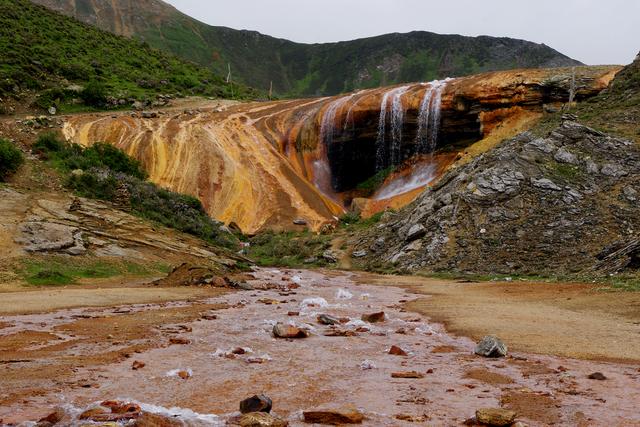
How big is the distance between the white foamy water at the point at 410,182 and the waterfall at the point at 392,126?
2.07m

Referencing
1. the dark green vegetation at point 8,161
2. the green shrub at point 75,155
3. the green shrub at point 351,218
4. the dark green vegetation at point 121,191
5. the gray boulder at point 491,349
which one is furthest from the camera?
the green shrub at point 351,218

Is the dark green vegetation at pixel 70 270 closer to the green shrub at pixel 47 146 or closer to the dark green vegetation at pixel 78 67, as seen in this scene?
the green shrub at pixel 47 146

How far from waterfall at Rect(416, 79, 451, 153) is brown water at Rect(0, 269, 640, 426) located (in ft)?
117

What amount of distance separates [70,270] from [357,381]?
14.2m

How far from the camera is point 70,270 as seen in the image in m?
18.3

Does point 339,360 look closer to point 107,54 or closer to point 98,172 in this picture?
point 98,172

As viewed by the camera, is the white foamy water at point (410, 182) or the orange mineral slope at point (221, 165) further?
the white foamy water at point (410, 182)

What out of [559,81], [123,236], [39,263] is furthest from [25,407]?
[559,81]

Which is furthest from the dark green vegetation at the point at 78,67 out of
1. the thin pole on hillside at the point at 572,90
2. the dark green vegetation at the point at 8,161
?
the thin pole on hillside at the point at 572,90

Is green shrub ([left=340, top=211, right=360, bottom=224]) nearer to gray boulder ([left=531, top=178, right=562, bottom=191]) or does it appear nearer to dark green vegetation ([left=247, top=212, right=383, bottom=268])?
dark green vegetation ([left=247, top=212, right=383, bottom=268])

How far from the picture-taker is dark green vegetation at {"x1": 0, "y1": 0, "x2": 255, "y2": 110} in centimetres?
4947

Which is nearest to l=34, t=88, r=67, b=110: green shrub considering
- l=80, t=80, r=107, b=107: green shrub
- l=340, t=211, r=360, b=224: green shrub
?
l=80, t=80, r=107, b=107: green shrub

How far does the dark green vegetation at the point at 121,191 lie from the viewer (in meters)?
25.0

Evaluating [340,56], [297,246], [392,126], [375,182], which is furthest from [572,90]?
[340,56]
